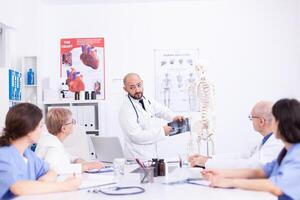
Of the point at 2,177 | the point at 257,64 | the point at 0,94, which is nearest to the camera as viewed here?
the point at 2,177

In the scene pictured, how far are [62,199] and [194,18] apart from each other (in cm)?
360

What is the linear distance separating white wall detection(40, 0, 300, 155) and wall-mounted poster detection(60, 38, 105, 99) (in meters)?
0.08

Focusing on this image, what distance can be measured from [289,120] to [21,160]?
4.28 feet

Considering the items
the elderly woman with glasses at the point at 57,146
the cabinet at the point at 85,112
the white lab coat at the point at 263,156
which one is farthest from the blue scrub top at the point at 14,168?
the cabinet at the point at 85,112

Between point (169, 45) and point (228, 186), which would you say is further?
point (169, 45)

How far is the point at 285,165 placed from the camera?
1.57m

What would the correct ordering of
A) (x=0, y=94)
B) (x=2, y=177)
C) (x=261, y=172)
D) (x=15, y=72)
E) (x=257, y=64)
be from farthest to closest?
(x=257, y=64) → (x=15, y=72) → (x=0, y=94) → (x=261, y=172) → (x=2, y=177)

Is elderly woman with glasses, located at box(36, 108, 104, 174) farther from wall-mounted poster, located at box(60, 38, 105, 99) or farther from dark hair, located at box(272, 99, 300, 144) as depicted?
wall-mounted poster, located at box(60, 38, 105, 99)

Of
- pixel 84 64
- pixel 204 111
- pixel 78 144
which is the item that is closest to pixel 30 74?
pixel 84 64

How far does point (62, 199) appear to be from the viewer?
1.60 meters

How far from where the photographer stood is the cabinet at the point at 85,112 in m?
4.31

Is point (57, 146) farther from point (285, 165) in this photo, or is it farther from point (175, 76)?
point (175, 76)

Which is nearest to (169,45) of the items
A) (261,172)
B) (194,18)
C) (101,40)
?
(194,18)

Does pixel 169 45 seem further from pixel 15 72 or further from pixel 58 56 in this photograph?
pixel 15 72
